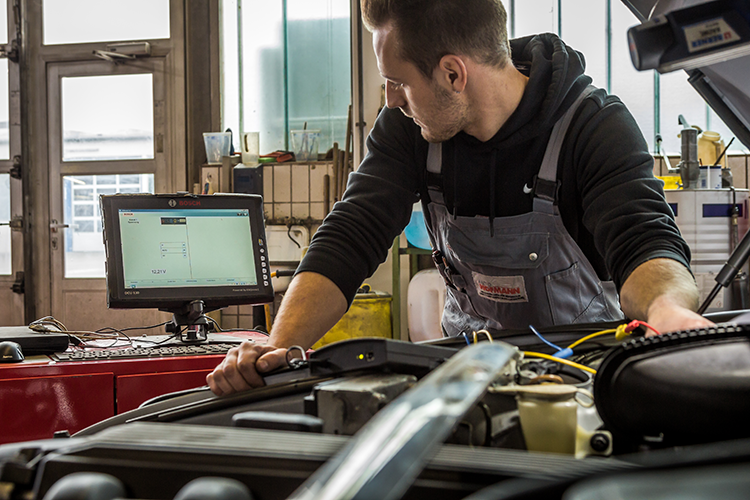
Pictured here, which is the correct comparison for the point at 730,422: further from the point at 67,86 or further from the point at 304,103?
the point at 67,86

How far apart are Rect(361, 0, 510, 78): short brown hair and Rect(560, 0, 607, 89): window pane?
3.25 m

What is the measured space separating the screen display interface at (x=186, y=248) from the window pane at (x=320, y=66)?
2.72 metres

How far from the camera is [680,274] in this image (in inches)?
38.3

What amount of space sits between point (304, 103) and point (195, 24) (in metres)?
1.03

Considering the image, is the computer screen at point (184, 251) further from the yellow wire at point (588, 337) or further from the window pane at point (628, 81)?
the window pane at point (628, 81)

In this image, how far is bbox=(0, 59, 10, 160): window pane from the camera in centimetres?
472

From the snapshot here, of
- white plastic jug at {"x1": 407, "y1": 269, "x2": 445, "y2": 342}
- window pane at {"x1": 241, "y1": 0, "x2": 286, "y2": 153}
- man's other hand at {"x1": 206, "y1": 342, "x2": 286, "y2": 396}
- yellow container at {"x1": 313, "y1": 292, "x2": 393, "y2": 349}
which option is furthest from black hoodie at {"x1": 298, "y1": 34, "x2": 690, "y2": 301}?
window pane at {"x1": 241, "y1": 0, "x2": 286, "y2": 153}

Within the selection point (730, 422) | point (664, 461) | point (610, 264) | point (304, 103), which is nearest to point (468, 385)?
point (664, 461)

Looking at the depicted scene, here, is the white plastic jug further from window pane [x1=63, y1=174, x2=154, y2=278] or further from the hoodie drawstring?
the hoodie drawstring

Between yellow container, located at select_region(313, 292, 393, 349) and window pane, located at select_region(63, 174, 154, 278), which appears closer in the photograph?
yellow container, located at select_region(313, 292, 393, 349)

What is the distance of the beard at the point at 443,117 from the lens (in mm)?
1286

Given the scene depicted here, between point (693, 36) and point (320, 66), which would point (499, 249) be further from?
point (320, 66)

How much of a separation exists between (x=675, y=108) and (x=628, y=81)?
1.20 ft

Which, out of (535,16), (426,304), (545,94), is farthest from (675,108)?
(545,94)
